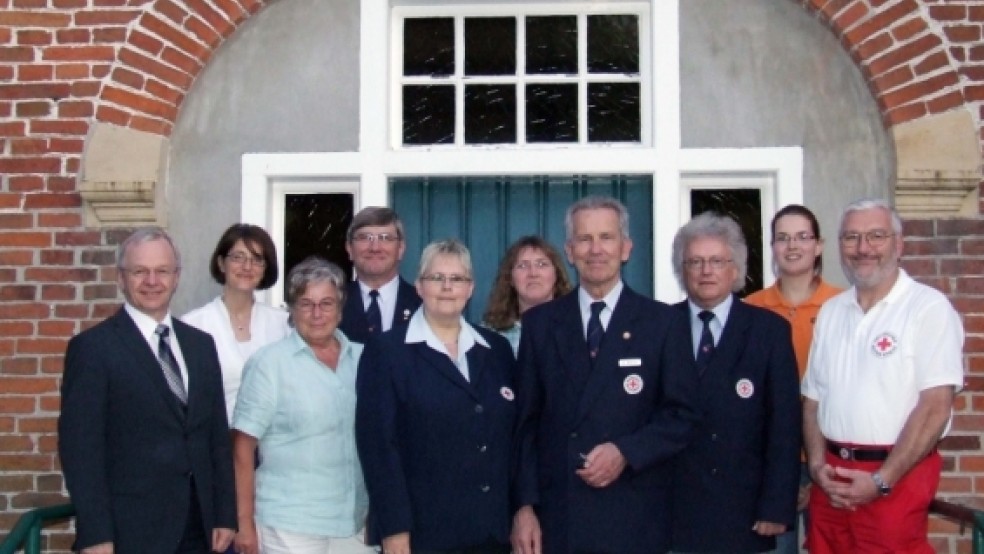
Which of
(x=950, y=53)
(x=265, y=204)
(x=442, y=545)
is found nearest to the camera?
(x=442, y=545)

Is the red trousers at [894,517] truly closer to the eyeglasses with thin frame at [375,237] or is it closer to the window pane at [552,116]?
the eyeglasses with thin frame at [375,237]

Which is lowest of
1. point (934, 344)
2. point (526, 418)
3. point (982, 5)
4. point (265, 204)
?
point (526, 418)

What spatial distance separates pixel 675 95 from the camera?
18.6 feet

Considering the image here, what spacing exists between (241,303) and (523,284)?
1.09 metres

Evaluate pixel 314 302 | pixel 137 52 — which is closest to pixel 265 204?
pixel 137 52

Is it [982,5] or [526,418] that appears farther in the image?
[982,5]

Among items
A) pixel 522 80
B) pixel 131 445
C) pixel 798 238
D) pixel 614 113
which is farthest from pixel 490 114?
pixel 131 445

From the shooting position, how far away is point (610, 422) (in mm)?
3662

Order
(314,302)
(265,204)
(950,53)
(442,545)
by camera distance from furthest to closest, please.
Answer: (265,204)
(950,53)
(314,302)
(442,545)

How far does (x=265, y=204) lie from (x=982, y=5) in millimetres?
3479

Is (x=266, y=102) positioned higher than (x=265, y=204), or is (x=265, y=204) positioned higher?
(x=266, y=102)

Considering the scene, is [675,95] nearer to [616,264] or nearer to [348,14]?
[348,14]

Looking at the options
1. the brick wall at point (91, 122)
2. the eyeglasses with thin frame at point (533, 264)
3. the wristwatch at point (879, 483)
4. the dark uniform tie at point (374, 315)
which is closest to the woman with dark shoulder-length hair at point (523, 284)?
the eyeglasses with thin frame at point (533, 264)

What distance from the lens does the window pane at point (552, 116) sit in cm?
585
